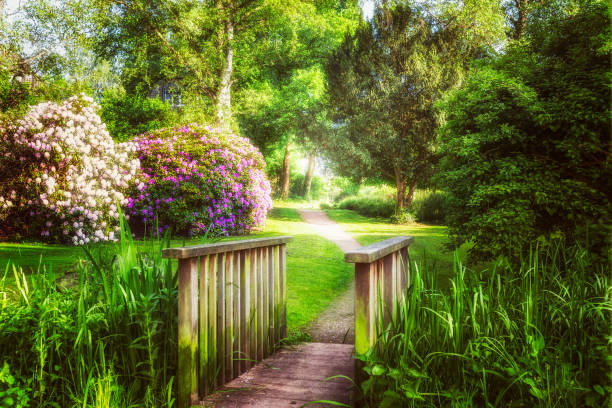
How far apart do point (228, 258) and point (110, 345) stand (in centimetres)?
98

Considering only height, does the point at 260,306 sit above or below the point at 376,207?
below

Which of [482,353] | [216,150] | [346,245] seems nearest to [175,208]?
[216,150]

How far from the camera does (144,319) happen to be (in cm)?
269

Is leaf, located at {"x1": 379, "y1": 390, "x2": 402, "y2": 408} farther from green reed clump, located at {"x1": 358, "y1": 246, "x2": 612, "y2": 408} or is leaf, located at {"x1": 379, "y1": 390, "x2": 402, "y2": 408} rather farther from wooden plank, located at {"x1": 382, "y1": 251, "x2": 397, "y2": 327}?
wooden plank, located at {"x1": 382, "y1": 251, "x2": 397, "y2": 327}

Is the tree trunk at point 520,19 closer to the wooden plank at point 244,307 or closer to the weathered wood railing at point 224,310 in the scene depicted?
the weathered wood railing at point 224,310

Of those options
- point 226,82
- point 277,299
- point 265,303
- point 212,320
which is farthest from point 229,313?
point 226,82

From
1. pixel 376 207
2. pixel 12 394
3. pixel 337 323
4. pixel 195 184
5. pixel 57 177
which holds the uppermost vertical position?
pixel 57 177

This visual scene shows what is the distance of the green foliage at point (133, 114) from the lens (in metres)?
17.5

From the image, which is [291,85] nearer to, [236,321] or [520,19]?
[520,19]

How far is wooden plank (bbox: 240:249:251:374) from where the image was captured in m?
3.15

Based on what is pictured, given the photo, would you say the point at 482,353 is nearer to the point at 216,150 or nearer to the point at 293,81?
the point at 216,150

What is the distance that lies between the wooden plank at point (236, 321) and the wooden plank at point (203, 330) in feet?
1.18

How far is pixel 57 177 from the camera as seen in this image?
32.0ft

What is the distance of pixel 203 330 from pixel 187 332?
0.17 meters
